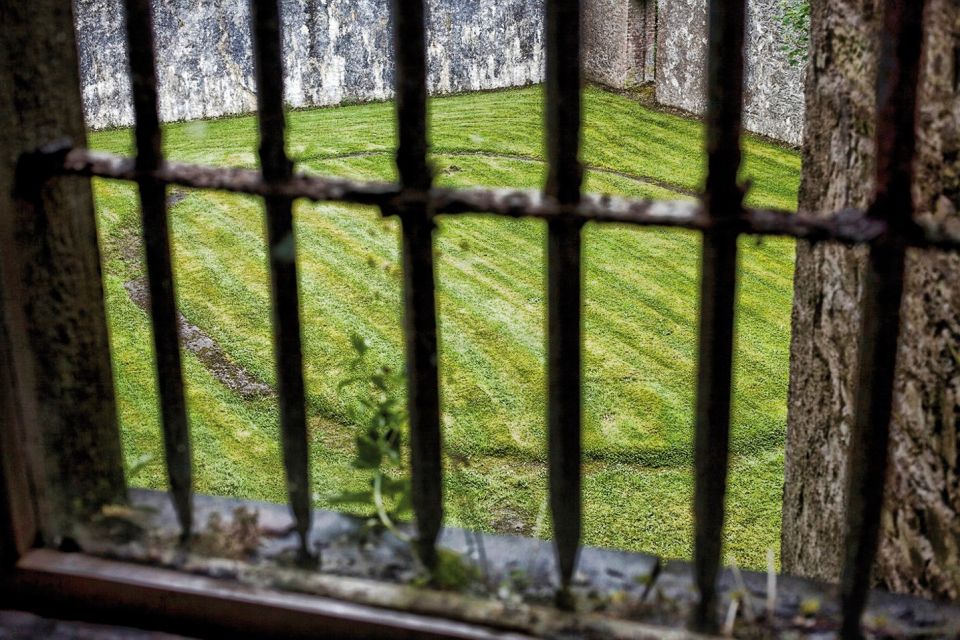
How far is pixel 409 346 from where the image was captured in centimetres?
130

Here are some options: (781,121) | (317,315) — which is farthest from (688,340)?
(781,121)

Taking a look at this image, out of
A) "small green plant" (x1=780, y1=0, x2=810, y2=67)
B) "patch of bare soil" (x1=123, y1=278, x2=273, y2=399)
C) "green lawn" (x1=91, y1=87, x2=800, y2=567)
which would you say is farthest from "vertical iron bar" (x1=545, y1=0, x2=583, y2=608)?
"small green plant" (x1=780, y1=0, x2=810, y2=67)

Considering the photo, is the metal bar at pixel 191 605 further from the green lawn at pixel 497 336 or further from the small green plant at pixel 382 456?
the green lawn at pixel 497 336

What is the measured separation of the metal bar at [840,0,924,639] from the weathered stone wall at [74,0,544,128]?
12.1m

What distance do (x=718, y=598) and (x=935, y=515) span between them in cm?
38

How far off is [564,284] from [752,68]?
1076cm

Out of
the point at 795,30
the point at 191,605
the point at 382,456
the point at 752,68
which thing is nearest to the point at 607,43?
the point at 752,68

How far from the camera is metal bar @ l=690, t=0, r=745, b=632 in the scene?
113cm

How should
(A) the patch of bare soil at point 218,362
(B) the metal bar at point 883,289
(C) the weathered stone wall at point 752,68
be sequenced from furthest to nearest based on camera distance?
(C) the weathered stone wall at point 752,68, (A) the patch of bare soil at point 218,362, (B) the metal bar at point 883,289

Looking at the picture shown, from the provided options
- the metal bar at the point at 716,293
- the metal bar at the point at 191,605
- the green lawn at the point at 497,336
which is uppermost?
the metal bar at the point at 716,293

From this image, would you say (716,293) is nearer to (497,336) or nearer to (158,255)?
(158,255)

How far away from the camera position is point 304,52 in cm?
1372

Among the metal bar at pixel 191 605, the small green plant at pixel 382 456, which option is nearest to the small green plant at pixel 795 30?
the small green plant at pixel 382 456

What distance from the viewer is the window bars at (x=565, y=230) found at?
1.12 meters
